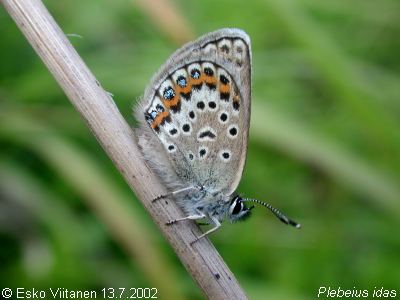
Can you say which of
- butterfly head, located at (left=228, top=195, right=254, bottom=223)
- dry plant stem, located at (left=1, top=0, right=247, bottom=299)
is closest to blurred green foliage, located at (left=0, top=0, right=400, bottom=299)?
butterfly head, located at (left=228, top=195, right=254, bottom=223)

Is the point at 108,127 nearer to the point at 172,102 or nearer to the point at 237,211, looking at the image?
the point at 172,102

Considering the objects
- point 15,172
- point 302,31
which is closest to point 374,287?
point 302,31

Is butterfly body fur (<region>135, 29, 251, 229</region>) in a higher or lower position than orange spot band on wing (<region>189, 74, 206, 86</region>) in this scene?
lower

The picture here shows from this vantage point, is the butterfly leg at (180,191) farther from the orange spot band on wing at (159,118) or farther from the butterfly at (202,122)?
the orange spot band on wing at (159,118)

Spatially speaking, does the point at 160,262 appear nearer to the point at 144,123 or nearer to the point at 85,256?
the point at 85,256

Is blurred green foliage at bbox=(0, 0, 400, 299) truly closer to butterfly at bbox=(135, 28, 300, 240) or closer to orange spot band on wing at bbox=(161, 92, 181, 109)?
butterfly at bbox=(135, 28, 300, 240)

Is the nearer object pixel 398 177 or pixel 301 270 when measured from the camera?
pixel 301 270

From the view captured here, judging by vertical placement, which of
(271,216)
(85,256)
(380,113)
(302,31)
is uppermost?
(302,31)
